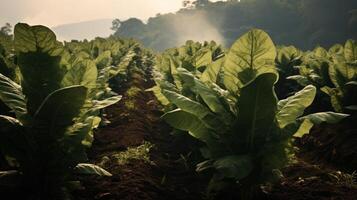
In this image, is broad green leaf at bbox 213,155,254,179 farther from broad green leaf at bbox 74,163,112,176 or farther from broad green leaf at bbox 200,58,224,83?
broad green leaf at bbox 200,58,224,83

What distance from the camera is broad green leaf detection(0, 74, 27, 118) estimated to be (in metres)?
2.62

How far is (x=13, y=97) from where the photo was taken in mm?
2672

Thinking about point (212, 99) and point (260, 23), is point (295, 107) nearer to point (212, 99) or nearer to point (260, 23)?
point (212, 99)

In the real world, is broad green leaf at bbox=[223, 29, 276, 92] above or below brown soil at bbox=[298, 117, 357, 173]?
above

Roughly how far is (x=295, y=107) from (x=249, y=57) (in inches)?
19.5

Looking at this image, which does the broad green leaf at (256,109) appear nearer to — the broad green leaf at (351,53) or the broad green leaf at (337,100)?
the broad green leaf at (337,100)

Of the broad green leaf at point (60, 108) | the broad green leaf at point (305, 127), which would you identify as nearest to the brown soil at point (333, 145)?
the broad green leaf at point (305, 127)

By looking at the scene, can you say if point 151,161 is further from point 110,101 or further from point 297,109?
point 297,109

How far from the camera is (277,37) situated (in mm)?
57375

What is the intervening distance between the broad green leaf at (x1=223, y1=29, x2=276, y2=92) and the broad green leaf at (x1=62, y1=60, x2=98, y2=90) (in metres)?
1.05

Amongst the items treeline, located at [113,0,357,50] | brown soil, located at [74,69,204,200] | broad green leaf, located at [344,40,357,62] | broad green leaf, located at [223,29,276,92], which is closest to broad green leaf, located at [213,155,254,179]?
broad green leaf, located at [223,29,276,92]

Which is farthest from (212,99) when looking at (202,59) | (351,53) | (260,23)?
(260,23)

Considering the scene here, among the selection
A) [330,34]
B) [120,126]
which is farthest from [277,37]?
[120,126]

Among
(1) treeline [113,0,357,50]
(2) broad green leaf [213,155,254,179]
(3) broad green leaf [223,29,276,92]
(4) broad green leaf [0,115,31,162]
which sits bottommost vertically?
(1) treeline [113,0,357,50]
